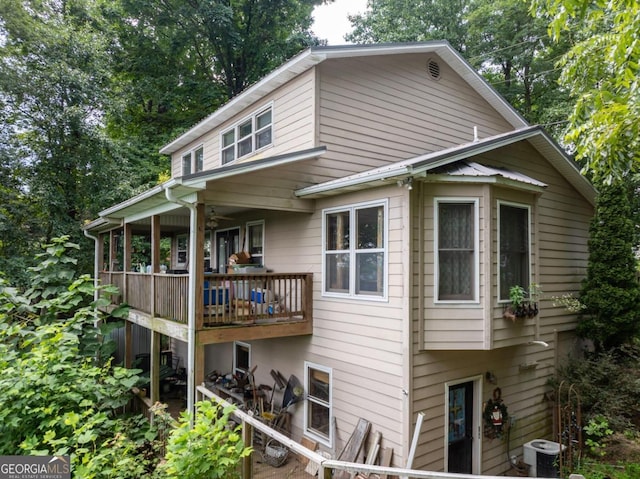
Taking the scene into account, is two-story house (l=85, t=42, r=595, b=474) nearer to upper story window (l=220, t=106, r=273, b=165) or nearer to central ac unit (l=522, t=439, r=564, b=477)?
upper story window (l=220, t=106, r=273, b=165)

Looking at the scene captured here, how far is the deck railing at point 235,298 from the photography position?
6707mm

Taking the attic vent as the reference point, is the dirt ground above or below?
below

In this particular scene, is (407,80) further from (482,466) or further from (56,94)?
(56,94)

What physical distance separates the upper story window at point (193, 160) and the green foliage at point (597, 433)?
1222cm

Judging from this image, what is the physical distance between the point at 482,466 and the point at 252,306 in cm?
494

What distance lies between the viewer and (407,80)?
908cm

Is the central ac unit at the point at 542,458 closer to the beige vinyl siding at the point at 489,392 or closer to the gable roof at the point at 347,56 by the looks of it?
the beige vinyl siding at the point at 489,392

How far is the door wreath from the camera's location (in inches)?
268

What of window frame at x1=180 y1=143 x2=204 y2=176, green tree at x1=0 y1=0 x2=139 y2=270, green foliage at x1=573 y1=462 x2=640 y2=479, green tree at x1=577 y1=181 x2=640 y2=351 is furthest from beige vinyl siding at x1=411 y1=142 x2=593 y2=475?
green tree at x1=0 y1=0 x2=139 y2=270

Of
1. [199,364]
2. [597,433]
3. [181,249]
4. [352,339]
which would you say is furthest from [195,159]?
[597,433]

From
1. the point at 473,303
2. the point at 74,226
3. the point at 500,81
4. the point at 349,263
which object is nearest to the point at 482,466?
the point at 473,303

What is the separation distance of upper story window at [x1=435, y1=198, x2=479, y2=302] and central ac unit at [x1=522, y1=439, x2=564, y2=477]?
3.48 meters

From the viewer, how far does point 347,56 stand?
8055 mm

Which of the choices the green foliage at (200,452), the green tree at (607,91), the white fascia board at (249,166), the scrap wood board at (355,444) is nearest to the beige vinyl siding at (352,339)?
the scrap wood board at (355,444)
